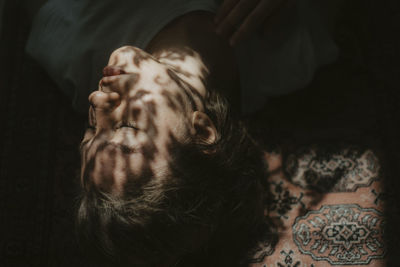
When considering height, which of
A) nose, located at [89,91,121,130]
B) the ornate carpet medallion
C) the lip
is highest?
the lip

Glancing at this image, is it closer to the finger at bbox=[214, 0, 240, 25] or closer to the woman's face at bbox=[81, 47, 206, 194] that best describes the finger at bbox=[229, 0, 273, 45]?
the finger at bbox=[214, 0, 240, 25]

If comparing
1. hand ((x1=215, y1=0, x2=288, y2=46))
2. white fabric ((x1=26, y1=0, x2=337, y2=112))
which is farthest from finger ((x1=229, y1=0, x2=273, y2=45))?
white fabric ((x1=26, y1=0, x2=337, y2=112))

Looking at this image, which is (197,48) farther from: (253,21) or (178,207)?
(178,207)

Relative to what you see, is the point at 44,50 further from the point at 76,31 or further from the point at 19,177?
the point at 19,177

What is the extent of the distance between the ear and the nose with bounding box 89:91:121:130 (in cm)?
23

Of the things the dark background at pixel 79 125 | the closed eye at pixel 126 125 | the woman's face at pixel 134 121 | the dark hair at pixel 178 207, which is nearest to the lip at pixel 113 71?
the woman's face at pixel 134 121

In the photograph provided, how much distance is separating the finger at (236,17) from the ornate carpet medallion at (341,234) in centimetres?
79

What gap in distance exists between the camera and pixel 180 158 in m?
1.11

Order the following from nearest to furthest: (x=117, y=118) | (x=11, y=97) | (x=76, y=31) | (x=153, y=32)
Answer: (x=117, y=118)
(x=153, y=32)
(x=76, y=31)
(x=11, y=97)

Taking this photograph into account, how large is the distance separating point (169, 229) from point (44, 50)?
3.07 ft

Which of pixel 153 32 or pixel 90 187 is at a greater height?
pixel 153 32

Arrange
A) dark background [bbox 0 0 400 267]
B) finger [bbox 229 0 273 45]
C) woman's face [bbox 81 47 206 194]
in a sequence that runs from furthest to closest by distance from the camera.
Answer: dark background [bbox 0 0 400 267] → finger [bbox 229 0 273 45] → woman's face [bbox 81 47 206 194]

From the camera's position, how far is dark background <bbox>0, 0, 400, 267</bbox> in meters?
1.58

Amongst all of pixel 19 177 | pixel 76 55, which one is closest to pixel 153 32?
pixel 76 55
